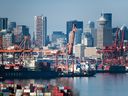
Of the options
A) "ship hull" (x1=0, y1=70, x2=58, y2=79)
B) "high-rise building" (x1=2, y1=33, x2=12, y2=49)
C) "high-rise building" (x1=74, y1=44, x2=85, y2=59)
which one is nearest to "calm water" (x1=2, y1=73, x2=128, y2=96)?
"ship hull" (x1=0, y1=70, x2=58, y2=79)

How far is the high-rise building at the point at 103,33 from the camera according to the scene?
156 metres

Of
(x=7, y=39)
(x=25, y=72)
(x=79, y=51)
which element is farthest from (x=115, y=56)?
(x=25, y=72)

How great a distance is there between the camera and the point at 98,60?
130 meters

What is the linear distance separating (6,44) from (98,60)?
1800cm

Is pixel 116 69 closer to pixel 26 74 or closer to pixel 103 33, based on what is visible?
pixel 26 74

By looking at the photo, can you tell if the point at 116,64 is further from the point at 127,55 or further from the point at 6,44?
the point at 6,44

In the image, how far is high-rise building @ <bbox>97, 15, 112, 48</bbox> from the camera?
156000 mm

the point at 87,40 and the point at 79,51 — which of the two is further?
the point at 87,40

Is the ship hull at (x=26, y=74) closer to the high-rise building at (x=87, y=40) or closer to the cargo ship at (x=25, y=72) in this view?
the cargo ship at (x=25, y=72)

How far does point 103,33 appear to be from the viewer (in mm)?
159625

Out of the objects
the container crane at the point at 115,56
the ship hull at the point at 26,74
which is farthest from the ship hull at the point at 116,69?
the ship hull at the point at 26,74

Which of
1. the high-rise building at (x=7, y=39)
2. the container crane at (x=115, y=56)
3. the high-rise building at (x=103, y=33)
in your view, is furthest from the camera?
the high-rise building at (x=103, y=33)

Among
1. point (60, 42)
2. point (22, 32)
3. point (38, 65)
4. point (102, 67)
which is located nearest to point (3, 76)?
point (38, 65)

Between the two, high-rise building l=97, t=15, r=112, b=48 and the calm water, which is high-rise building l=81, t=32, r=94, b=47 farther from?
the calm water
